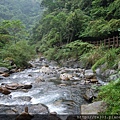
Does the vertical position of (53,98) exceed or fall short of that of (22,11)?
it falls short

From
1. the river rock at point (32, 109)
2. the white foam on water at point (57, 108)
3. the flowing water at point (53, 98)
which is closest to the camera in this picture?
the river rock at point (32, 109)

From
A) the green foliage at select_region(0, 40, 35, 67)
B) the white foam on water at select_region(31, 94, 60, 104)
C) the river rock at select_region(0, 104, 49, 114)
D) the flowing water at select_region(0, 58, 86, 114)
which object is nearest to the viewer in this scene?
the river rock at select_region(0, 104, 49, 114)

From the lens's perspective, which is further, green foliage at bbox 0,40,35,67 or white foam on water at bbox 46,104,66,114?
green foliage at bbox 0,40,35,67

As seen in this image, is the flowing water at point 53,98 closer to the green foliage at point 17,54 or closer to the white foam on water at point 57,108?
the white foam on water at point 57,108

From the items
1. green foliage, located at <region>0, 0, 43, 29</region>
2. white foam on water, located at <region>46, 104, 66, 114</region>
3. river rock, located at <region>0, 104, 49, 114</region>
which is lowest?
white foam on water, located at <region>46, 104, 66, 114</region>

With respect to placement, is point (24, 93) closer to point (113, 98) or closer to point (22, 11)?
point (113, 98)

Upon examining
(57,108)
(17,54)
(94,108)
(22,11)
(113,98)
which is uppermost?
(22,11)

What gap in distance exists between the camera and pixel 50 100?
7.82 m

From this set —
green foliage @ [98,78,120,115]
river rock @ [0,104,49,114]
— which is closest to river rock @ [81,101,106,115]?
green foliage @ [98,78,120,115]

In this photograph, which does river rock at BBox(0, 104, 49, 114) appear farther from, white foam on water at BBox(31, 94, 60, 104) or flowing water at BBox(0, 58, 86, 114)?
white foam on water at BBox(31, 94, 60, 104)

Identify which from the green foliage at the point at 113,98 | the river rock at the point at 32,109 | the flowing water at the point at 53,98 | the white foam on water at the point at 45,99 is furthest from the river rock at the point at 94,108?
the white foam on water at the point at 45,99

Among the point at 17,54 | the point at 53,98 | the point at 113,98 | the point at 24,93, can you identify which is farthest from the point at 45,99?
the point at 17,54

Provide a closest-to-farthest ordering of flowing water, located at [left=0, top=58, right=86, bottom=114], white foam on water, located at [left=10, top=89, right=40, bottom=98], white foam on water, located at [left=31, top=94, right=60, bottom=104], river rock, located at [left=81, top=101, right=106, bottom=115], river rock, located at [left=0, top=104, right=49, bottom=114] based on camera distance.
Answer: river rock, located at [left=81, top=101, right=106, bottom=115] < river rock, located at [left=0, top=104, right=49, bottom=114] < flowing water, located at [left=0, top=58, right=86, bottom=114] < white foam on water, located at [left=31, top=94, right=60, bottom=104] < white foam on water, located at [left=10, top=89, right=40, bottom=98]

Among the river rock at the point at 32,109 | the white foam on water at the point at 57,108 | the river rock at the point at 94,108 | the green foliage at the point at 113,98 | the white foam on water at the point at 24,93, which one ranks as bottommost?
the white foam on water at the point at 24,93
